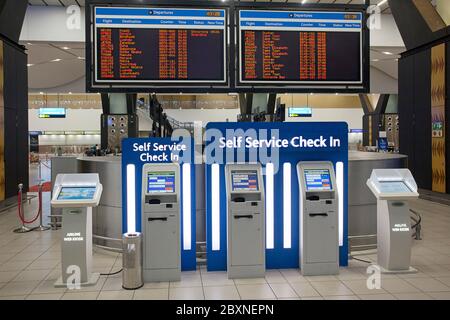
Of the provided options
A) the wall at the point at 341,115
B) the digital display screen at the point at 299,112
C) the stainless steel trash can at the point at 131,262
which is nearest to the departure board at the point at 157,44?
the stainless steel trash can at the point at 131,262

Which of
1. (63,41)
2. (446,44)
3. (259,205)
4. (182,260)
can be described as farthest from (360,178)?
(63,41)

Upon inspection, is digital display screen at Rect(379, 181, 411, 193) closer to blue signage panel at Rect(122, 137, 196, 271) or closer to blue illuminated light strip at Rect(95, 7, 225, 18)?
blue signage panel at Rect(122, 137, 196, 271)

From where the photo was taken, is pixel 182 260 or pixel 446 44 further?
pixel 446 44

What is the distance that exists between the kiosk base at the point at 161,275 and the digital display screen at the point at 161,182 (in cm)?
90

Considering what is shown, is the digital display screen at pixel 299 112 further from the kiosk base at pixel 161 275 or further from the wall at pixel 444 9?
the kiosk base at pixel 161 275

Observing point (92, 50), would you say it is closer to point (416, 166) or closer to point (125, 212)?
point (125, 212)

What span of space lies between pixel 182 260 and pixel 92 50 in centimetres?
285

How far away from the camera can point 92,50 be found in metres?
5.16

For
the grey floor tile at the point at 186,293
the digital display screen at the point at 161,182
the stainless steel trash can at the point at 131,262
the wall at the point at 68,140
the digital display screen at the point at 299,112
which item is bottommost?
the grey floor tile at the point at 186,293

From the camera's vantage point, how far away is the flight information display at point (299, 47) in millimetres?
5320

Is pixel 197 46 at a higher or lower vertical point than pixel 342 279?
higher

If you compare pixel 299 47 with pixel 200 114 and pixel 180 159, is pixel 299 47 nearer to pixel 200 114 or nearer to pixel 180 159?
pixel 180 159

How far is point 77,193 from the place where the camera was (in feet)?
14.5

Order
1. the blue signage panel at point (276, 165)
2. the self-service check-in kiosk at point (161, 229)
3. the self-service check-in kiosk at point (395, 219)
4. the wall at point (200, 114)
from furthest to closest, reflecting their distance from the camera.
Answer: the wall at point (200, 114) < the blue signage panel at point (276, 165) < the self-service check-in kiosk at point (395, 219) < the self-service check-in kiosk at point (161, 229)
